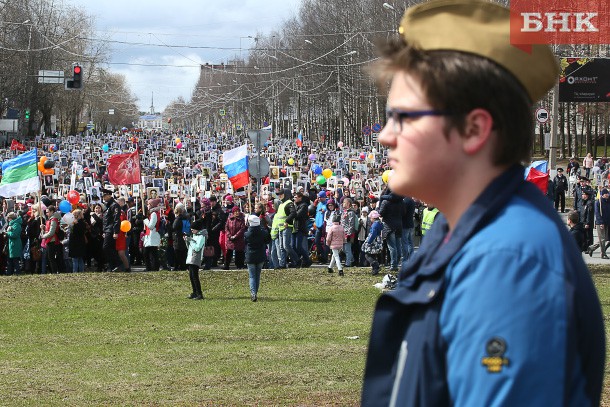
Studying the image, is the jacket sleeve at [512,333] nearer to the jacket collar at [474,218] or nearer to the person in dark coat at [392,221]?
the jacket collar at [474,218]

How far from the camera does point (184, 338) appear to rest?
13930 mm

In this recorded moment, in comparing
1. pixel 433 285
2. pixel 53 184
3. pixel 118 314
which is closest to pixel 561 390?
pixel 433 285

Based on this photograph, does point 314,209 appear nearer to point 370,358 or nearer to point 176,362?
point 176,362

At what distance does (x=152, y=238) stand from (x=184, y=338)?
31.0ft

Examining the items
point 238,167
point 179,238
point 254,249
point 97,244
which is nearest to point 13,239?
point 97,244

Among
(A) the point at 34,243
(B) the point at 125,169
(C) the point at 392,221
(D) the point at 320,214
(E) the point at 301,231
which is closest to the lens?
(C) the point at 392,221

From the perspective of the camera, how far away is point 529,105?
75.5 inches

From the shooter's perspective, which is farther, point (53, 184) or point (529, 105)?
→ point (53, 184)

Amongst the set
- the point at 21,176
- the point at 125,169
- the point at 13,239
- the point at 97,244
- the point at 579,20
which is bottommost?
the point at 97,244

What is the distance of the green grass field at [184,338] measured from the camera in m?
9.66

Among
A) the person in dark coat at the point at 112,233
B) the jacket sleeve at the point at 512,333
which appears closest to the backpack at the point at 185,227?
the person in dark coat at the point at 112,233

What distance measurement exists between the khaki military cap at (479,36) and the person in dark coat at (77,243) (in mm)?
20889

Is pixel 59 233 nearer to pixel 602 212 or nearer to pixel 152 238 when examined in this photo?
pixel 152 238

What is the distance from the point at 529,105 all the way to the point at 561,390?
541 mm
